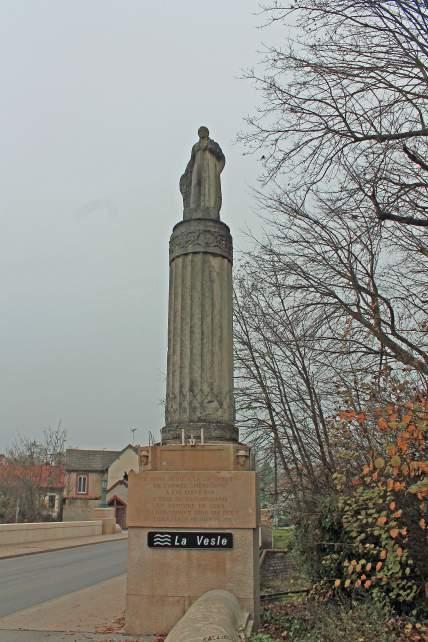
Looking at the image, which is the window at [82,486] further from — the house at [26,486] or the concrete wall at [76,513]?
the house at [26,486]

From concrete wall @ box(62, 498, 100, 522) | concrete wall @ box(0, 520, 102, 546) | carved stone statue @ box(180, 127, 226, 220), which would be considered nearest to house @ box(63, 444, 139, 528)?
concrete wall @ box(62, 498, 100, 522)

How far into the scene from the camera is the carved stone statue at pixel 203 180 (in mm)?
9008

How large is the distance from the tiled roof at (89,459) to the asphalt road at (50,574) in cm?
4813

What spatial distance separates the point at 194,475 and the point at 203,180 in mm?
4282

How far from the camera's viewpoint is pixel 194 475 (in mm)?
7227

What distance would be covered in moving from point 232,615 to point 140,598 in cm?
190

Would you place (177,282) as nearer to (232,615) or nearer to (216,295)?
(216,295)

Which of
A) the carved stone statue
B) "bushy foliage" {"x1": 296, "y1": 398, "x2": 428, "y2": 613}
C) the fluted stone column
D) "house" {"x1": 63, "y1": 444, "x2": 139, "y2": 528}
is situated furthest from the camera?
"house" {"x1": 63, "y1": 444, "x2": 139, "y2": 528}

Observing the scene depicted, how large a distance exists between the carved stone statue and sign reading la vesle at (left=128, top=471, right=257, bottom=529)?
3.67 m

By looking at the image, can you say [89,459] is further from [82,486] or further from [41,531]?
[41,531]

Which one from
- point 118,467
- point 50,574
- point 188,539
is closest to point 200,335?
point 188,539

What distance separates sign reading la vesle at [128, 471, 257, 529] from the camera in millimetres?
7074

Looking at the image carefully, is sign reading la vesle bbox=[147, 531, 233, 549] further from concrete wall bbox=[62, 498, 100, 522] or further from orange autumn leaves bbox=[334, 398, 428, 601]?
concrete wall bbox=[62, 498, 100, 522]

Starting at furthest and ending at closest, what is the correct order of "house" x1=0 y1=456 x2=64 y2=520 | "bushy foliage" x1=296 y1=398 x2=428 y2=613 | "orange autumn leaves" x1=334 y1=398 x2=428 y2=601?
1. "house" x1=0 y1=456 x2=64 y2=520
2. "orange autumn leaves" x1=334 y1=398 x2=428 y2=601
3. "bushy foliage" x1=296 y1=398 x2=428 y2=613
